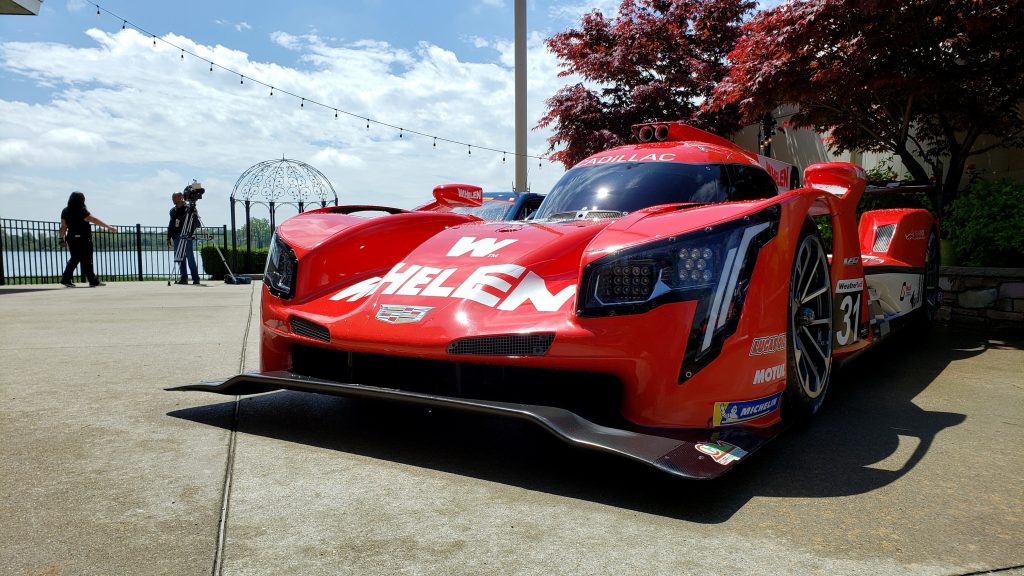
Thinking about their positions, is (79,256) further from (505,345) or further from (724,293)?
(724,293)

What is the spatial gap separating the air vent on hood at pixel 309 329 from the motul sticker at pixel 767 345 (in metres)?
1.48

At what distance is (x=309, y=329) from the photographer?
290cm

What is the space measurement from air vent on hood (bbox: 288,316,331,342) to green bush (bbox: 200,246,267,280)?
1380 centimetres

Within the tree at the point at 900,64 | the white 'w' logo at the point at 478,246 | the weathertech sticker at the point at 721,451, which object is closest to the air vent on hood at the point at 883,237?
the tree at the point at 900,64

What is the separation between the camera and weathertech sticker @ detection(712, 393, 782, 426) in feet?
7.86

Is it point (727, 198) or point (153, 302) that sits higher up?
point (727, 198)

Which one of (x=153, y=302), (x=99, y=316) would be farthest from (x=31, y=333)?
(x=153, y=302)

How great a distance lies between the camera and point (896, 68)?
7.05 meters

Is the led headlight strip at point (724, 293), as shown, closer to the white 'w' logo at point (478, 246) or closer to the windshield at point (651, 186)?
the white 'w' logo at point (478, 246)

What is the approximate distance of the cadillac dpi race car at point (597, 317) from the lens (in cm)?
233

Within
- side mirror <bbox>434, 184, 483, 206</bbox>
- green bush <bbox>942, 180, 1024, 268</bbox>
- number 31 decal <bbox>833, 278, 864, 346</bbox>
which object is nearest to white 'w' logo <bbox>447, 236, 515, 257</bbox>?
number 31 decal <bbox>833, 278, 864, 346</bbox>

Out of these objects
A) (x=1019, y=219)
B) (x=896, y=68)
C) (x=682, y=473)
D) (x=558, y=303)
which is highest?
(x=896, y=68)

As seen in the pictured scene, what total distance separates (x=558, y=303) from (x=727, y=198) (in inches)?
60.1

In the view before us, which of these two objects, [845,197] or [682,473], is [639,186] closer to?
[845,197]
